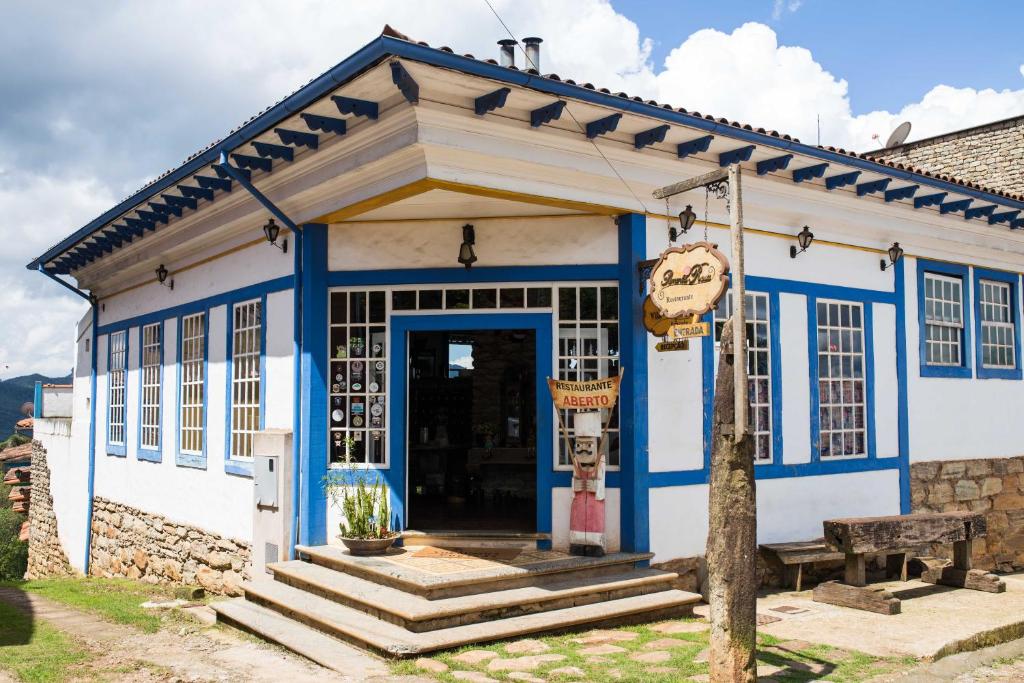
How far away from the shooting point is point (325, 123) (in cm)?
728

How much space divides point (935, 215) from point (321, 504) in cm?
822

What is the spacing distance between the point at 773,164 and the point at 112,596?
8.79m

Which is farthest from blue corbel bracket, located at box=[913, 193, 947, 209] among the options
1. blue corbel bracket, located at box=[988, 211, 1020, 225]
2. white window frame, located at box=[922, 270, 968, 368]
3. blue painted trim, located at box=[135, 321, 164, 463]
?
blue painted trim, located at box=[135, 321, 164, 463]

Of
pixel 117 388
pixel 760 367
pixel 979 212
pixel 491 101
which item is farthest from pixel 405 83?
pixel 117 388

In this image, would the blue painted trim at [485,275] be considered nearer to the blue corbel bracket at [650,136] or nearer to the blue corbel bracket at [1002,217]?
the blue corbel bracket at [650,136]

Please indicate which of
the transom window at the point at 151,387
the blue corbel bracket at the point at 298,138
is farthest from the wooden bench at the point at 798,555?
the transom window at the point at 151,387

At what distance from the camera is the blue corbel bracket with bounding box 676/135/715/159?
8.18 m

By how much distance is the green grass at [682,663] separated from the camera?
18.7 feet

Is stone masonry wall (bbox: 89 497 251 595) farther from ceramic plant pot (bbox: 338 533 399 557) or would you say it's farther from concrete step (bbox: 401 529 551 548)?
concrete step (bbox: 401 529 551 548)

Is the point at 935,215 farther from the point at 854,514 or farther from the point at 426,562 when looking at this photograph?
the point at 426,562

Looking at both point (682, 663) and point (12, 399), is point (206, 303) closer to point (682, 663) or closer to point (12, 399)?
point (682, 663)

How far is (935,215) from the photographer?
429 inches

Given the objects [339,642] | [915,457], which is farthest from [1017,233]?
[339,642]

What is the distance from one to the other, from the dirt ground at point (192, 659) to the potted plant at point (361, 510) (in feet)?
4.45
